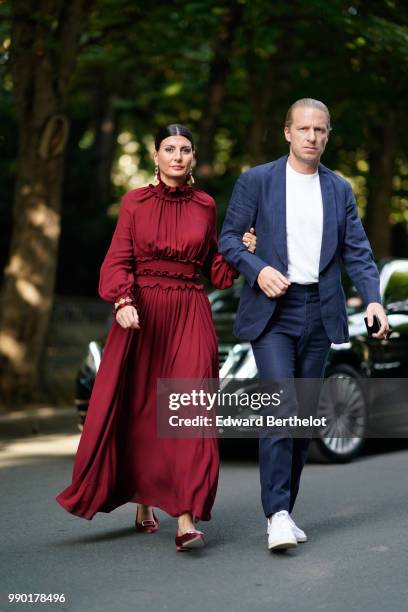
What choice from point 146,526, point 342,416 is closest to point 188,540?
point 146,526

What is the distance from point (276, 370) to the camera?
19.4ft

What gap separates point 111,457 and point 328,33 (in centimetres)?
1015

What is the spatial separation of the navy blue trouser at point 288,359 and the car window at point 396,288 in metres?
4.34

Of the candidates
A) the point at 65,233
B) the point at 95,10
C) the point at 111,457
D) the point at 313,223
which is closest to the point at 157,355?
the point at 111,457

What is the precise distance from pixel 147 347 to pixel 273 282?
2.60 feet

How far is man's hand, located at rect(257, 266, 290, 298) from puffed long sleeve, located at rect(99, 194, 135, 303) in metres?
0.68

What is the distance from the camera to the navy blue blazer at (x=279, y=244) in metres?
5.92

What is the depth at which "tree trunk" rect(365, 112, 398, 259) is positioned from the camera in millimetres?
20578

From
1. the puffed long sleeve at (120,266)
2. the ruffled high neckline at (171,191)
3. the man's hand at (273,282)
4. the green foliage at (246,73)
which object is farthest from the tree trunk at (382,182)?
the man's hand at (273,282)

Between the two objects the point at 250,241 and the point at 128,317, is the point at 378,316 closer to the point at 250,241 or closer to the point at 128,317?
the point at 250,241

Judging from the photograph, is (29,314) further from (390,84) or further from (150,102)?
(150,102)

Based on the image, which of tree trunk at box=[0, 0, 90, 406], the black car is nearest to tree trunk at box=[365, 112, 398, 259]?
tree trunk at box=[0, 0, 90, 406]

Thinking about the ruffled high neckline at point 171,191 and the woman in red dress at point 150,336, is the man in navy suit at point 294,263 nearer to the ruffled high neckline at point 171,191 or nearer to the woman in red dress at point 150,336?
the woman in red dress at point 150,336

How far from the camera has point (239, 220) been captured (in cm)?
604
